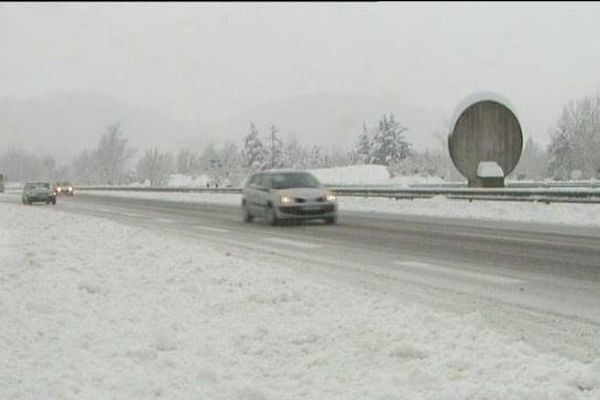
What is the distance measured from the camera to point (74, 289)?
348 inches

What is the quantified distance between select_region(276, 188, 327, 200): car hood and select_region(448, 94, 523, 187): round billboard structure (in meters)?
16.7

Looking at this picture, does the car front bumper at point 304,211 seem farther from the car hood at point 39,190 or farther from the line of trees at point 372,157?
the line of trees at point 372,157

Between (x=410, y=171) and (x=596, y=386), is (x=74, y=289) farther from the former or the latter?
(x=410, y=171)

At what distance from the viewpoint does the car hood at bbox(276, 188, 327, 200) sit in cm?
2025

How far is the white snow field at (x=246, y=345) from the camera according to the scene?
4.89 m

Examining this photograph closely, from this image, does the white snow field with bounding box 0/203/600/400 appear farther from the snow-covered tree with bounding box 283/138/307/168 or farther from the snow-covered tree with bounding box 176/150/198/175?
the snow-covered tree with bounding box 176/150/198/175

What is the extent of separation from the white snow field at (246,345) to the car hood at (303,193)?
33.1ft

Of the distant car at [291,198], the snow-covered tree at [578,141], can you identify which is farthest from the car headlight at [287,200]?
the snow-covered tree at [578,141]

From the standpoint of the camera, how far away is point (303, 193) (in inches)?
800

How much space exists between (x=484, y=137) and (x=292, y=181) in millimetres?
17498

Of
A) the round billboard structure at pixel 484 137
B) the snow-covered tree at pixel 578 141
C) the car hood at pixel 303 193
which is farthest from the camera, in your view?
the snow-covered tree at pixel 578 141

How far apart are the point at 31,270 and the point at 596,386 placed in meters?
8.08

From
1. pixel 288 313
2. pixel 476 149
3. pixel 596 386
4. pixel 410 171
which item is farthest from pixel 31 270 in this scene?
pixel 410 171

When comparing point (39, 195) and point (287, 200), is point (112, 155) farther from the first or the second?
point (287, 200)
